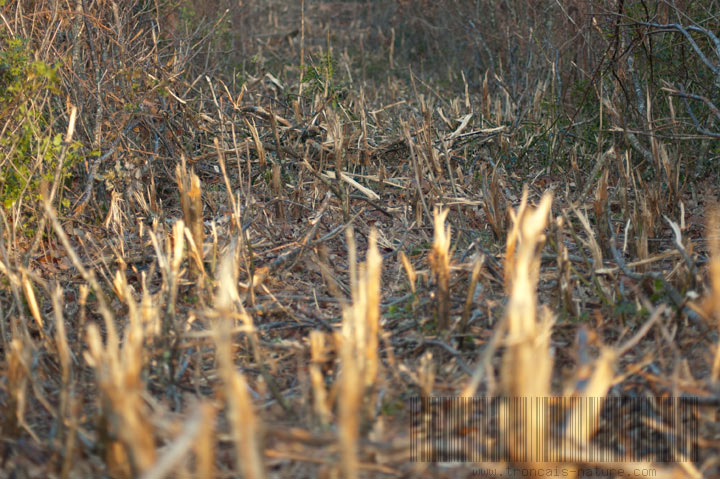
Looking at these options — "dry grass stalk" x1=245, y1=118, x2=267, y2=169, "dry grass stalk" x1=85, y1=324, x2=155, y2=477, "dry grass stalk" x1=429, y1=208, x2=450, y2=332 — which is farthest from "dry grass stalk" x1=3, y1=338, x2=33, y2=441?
"dry grass stalk" x1=245, y1=118, x2=267, y2=169

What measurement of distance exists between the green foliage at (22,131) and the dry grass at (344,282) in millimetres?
38

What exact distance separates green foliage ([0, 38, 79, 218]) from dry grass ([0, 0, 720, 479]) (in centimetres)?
4

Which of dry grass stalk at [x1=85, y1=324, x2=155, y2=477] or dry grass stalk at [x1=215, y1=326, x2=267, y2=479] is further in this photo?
dry grass stalk at [x1=85, y1=324, x2=155, y2=477]

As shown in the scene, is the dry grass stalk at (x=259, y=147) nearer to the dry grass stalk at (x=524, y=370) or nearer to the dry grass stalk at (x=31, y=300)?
the dry grass stalk at (x=31, y=300)

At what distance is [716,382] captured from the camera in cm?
218

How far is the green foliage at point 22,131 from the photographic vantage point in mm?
3527

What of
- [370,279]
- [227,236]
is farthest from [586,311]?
[227,236]

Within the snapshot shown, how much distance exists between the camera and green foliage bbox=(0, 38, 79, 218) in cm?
353

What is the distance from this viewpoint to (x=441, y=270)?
112 inches

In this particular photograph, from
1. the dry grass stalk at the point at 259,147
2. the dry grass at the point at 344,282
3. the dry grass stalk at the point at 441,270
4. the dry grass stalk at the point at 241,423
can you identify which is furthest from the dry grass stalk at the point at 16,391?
the dry grass stalk at the point at 259,147

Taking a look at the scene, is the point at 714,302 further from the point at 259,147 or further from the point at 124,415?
the point at 259,147

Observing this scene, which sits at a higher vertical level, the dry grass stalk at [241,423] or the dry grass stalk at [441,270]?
the dry grass stalk at [441,270]

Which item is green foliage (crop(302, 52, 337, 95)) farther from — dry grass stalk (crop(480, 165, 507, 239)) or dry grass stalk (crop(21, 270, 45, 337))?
dry grass stalk (crop(21, 270, 45, 337))

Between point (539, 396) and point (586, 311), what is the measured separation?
1305 mm
